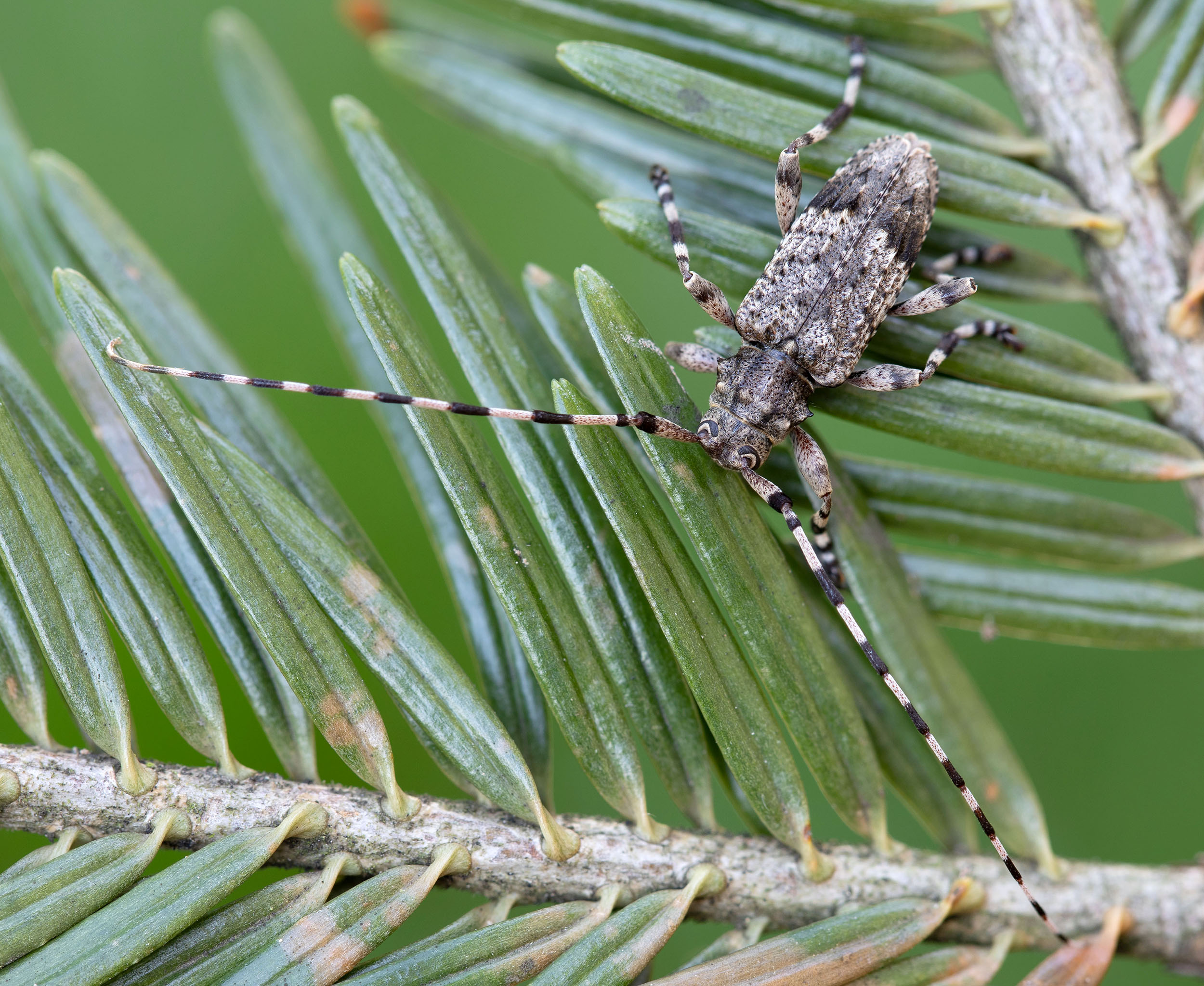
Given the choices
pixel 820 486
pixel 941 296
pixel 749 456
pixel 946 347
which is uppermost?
pixel 941 296

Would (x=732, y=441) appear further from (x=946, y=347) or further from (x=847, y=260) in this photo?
(x=847, y=260)

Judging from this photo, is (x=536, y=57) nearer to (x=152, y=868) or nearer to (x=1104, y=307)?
(x=1104, y=307)

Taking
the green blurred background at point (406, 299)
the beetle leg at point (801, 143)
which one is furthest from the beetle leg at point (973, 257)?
the green blurred background at point (406, 299)

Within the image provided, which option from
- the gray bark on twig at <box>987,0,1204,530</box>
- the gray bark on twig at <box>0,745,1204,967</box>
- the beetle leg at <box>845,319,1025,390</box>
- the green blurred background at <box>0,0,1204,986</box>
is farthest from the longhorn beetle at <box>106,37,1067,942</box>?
the green blurred background at <box>0,0,1204,986</box>

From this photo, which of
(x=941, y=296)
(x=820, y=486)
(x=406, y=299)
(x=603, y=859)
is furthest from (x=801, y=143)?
(x=406, y=299)

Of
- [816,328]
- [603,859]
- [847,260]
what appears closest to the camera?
[603,859]

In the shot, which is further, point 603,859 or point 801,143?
point 801,143

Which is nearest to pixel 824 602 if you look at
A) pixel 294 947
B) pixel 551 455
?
pixel 551 455

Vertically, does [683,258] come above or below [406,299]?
below
